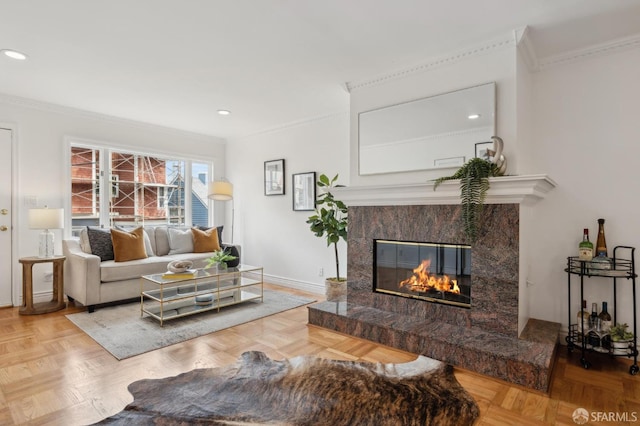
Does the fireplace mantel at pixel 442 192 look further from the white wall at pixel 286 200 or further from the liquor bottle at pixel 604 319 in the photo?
the white wall at pixel 286 200

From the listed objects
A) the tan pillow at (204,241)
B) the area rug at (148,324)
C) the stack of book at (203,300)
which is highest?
the tan pillow at (204,241)

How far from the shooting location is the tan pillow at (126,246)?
3.99 m

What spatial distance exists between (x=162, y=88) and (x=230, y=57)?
3.65ft

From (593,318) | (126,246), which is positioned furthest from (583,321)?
(126,246)

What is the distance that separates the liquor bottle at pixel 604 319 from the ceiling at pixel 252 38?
1955 millimetres

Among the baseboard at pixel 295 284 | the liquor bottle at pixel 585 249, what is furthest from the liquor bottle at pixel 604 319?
the baseboard at pixel 295 284

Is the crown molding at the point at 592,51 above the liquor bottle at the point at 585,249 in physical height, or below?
above

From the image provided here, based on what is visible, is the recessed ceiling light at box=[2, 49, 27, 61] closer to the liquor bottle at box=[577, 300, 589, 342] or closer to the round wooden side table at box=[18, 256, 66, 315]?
the round wooden side table at box=[18, 256, 66, 315]

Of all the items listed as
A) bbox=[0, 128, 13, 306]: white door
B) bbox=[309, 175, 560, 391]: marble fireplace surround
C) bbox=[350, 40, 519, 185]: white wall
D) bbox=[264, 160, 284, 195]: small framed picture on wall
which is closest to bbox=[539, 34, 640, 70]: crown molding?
bbox=[350, 40, 519, 185]: white wall

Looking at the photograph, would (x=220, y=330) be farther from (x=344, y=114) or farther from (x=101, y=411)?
(x=344, y=114)

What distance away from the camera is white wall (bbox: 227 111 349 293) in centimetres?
446

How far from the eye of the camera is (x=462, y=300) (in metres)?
2.75

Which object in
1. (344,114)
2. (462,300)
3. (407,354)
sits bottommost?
(407,354)

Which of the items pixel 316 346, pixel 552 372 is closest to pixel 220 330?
pixel 316 346
